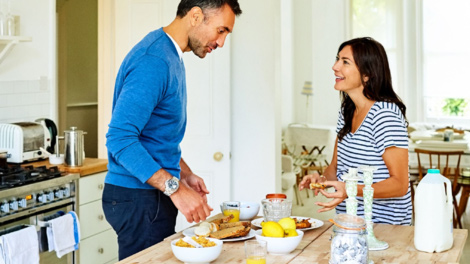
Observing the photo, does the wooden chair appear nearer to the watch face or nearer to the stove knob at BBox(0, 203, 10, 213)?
the stove knob at BBox(0, 203, 10, 213)

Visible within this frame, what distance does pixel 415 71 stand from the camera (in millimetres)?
11172

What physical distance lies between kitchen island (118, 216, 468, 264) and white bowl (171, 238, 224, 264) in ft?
0.20

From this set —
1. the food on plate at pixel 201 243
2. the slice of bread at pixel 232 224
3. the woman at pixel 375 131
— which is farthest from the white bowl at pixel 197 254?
the woman at pixel 375 131

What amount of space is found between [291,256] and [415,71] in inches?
370

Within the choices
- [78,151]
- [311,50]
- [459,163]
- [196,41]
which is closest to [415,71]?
[311,50]

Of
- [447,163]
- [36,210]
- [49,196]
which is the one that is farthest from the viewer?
[447,163]

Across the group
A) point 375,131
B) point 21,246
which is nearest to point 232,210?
point 375,131

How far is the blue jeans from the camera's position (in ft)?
8.82

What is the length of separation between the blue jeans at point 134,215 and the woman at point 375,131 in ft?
2.10

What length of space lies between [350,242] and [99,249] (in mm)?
2833

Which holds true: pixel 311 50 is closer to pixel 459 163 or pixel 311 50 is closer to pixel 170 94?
pixel 459 163

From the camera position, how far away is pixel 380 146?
112 inches

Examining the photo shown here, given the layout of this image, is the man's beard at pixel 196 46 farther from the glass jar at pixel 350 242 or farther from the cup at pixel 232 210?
the glass jar at pixel 350 242

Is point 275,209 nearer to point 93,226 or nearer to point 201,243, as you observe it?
point 201,243
